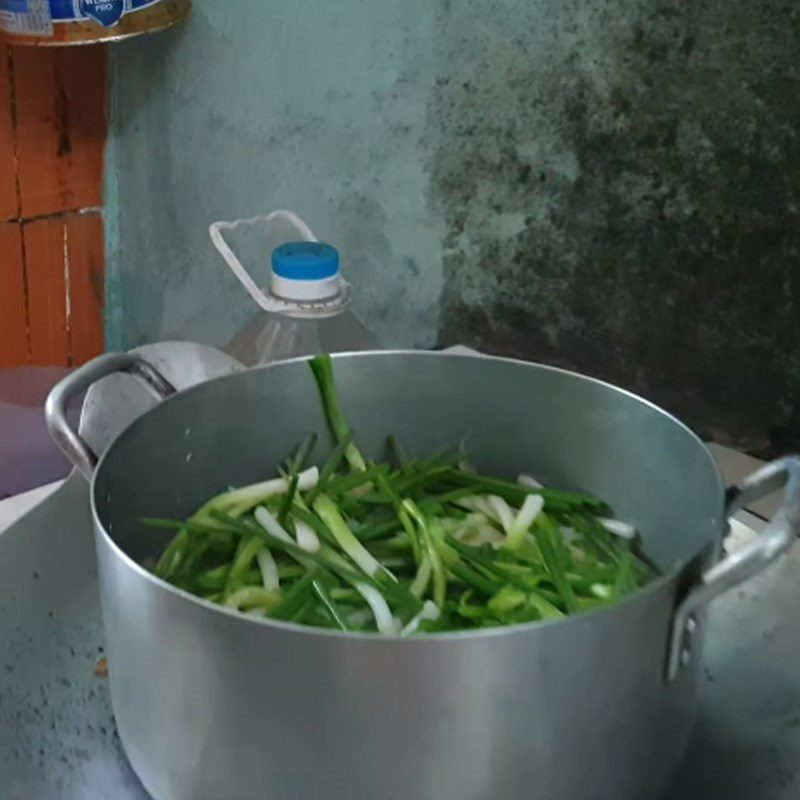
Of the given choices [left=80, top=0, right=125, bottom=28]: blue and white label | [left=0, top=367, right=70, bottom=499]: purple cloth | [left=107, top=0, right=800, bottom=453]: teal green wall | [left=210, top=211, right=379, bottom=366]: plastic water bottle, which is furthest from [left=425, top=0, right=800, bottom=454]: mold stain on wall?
[left=0, top=367, right=70, bottom=499]: purple cloth

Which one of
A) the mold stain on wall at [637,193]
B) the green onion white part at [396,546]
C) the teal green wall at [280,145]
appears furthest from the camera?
the teal green wall at [280,145]

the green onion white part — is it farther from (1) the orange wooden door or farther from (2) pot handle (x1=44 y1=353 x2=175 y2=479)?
(1) the orange wooden door

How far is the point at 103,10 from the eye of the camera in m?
0.93

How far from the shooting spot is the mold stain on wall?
2.75 ft

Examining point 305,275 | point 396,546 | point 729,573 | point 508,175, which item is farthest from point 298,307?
point 729,573

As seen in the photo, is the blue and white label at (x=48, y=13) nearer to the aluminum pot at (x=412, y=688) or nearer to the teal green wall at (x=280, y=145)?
the teal green wall at (x=280, y=145)

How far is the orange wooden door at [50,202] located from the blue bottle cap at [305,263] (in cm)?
35

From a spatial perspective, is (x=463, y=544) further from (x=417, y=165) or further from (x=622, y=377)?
(x=417, y=165)

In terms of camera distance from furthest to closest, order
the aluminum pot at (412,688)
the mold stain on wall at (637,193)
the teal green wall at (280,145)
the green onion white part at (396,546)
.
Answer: the teal green wall at (280,145) → the mold stain on wall at (637,193) → the green onion white part at (396,546) → the aluminum pot at (412,688)

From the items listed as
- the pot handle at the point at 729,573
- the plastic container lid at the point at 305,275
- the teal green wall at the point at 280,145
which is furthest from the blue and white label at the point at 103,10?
the pot handle at the point at 729,573

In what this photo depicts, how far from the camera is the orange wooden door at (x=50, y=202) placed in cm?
109

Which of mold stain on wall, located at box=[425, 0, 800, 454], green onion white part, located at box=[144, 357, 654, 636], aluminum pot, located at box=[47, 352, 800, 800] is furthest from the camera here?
mold stain on wall, located at box=[425, 0, 800, 454]

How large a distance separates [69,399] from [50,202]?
0.60 m

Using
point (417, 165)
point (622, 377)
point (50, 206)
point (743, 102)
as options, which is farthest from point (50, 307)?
point (743, 102)
